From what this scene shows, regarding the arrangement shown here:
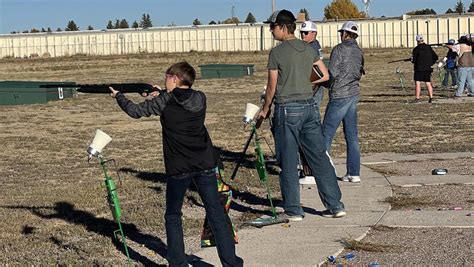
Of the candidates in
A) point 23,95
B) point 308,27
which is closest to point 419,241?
point 308,27

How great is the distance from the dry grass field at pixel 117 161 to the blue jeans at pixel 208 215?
0.78 metres

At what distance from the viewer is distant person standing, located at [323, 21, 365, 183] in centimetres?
1030

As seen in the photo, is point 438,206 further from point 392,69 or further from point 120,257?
point 392,69

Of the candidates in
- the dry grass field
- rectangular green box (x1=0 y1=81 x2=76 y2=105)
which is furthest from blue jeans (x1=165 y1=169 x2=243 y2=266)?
rectangular green box (x1=0 y1=81 x2=76 y2=105)

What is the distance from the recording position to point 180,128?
6320 mm

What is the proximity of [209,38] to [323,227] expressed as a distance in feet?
217

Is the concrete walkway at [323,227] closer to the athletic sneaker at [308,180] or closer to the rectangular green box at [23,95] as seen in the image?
the athletic sneaker at [308,180]

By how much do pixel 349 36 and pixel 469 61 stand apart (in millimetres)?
13717

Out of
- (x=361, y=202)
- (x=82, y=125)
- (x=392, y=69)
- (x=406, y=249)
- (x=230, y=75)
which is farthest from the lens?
(x=392, y=69)

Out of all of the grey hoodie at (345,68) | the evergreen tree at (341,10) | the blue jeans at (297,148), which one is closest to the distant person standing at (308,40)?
the grey hoodie at (345,68)

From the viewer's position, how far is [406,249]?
7.36 metres

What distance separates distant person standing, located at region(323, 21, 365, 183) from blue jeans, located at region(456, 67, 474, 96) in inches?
521

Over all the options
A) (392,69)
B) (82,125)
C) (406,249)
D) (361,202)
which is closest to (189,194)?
(361,202)

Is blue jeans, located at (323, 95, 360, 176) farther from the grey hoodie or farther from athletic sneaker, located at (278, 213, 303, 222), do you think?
athletic sneaker, located at (278, 213, 303, 222)
